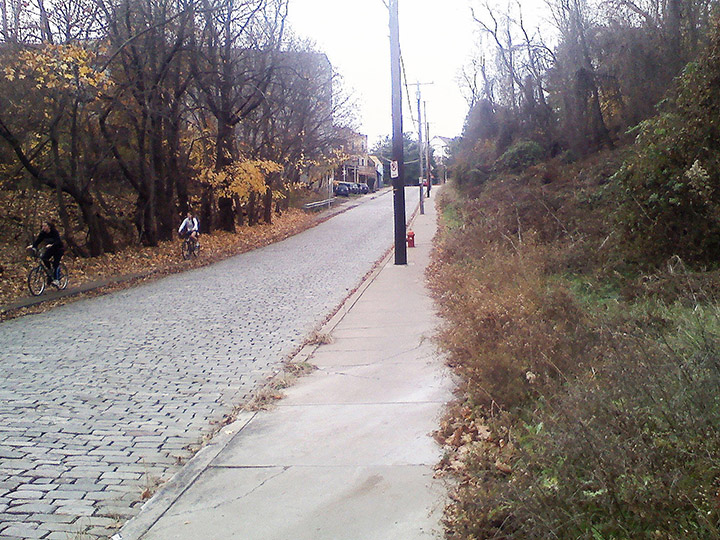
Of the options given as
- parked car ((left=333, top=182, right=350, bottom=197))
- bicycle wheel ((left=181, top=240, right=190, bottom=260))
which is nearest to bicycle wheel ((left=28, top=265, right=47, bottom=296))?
bicycle wheel ((left=181, top=240, right=190, bottom=260))

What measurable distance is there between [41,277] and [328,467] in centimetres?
1404

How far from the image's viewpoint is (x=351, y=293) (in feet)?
50.0

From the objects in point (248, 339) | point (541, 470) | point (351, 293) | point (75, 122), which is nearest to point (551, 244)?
point (351, 293)

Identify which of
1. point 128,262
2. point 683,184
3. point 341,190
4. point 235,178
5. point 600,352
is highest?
point 235,178

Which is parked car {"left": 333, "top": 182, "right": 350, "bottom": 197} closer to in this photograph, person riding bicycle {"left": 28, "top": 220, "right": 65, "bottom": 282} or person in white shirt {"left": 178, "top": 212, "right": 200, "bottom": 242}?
person in white shirt {"left": 178, "top": 212, "right": 200, "bottom": 242}

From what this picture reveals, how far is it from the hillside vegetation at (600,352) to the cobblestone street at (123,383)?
2408 millimetres

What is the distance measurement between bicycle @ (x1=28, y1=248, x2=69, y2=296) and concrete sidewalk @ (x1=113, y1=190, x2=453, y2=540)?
10594 mm

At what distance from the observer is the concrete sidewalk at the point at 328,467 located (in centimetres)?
448

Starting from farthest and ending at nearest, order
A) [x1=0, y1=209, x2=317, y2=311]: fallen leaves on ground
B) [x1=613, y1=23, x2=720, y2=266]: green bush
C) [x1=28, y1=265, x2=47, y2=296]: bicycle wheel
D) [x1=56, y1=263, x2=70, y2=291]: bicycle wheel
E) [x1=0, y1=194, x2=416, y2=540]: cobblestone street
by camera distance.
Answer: [x1=0, y1=209, x2=317, y2=311]: fallen leaves on ground → [x1=56, y1=263, x2=70, y2=291]: bicycle wheel → [x1=28, y1=265, x2=47, y2=296]: bicycle wheel → [x1=613, y1=23, x2=720, y2=266]: green bush → [x1=0, y1=194, x2=416, y2=540]: cobblestone street

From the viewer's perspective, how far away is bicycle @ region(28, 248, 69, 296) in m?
16.9

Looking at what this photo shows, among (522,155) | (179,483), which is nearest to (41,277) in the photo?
(179,483)

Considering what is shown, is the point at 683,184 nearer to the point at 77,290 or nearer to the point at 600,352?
the point at 600,352

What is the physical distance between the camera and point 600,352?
5.84 metres

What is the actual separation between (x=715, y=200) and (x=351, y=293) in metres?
7.71
